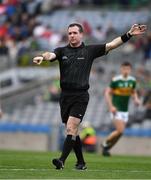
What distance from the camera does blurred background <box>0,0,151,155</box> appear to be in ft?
100

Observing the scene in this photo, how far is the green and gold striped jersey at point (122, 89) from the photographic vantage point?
22.6 meters

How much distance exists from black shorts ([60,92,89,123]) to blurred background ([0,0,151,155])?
13.2 metres

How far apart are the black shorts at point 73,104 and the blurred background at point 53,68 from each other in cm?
1315

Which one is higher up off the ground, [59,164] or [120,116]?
[59,164]

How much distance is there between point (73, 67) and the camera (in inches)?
624

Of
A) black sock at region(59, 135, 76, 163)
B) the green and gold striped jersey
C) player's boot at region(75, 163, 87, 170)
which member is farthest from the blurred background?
black sock at region(59, 135, 76, 163)

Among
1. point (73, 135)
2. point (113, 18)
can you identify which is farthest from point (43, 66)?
Result: point (73, 135)

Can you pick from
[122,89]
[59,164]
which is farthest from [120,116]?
[59,164]

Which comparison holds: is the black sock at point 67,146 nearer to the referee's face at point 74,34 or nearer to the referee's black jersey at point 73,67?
the referee's black jersey at point 73,67

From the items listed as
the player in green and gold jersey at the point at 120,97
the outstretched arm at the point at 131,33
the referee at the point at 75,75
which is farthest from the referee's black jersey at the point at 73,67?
the player in green and gold jersey at the point at 120,97

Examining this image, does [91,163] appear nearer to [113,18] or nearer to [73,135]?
[73,135]

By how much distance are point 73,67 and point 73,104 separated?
611mm

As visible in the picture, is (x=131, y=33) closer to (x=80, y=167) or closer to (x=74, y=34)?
(x=74, y=34)

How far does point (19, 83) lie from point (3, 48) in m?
2.43
